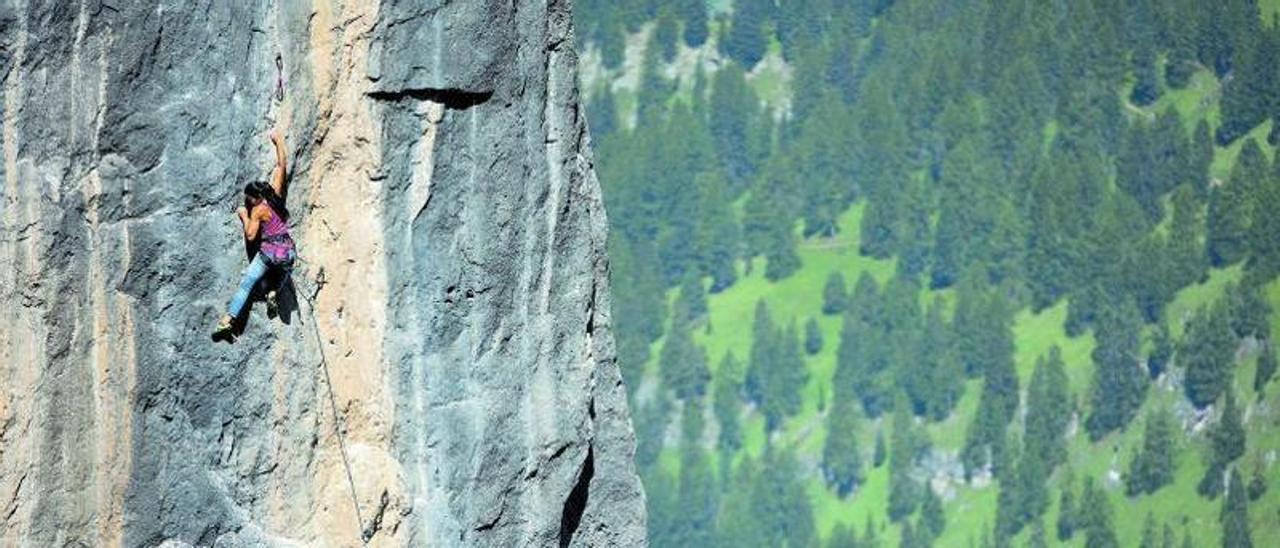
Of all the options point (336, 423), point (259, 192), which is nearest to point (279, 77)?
point (259, 192)

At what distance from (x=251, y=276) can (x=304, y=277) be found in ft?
2.55

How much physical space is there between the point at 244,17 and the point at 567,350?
4930mm

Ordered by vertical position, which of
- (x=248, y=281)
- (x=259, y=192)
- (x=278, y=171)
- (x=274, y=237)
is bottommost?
(x=248, y=281)

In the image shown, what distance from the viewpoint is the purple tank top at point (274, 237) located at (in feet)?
103

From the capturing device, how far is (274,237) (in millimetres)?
31547

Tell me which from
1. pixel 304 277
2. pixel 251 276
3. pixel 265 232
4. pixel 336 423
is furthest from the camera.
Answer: pixel 336 423

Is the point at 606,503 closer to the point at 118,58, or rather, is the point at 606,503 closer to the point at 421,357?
the point at 421,357

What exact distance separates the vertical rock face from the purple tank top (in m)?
0.39

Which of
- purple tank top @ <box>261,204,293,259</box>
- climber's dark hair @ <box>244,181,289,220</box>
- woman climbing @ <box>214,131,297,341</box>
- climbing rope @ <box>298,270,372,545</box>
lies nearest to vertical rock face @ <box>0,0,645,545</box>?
climbing rope @ <box>298,270,372,545</box>

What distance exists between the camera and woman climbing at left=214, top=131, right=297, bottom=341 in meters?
31.5

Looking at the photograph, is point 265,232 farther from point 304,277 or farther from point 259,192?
point 304,277

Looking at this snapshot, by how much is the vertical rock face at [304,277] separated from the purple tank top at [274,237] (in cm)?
39

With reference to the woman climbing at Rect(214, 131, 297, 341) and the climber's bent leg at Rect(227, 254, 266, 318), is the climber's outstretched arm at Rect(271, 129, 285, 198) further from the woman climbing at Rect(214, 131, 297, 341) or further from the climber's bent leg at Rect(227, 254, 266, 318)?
the climber's bent leg at Rect(227, 254, 266, 318)

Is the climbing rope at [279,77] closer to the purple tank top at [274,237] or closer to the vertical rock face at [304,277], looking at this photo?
the vertical rock face at [304,277]
